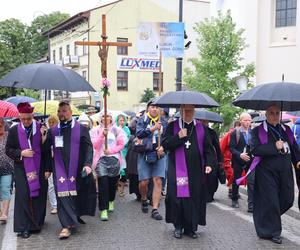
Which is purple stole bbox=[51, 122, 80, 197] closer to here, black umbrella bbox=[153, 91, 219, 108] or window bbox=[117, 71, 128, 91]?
black umbrella bbox=[153, 91, 219, 108]

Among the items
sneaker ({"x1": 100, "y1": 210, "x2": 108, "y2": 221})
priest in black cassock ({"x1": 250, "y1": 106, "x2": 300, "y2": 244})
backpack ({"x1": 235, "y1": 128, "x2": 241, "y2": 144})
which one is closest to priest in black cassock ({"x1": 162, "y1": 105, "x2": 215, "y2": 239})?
priest in black cassock ({"x1": 250, "y1": 106, "x2": 300, "y2": 244})

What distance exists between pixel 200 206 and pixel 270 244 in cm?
100

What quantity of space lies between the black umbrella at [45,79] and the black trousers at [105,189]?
169 cm

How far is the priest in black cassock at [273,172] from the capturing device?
6777mm

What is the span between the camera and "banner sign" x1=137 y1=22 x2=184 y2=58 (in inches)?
478

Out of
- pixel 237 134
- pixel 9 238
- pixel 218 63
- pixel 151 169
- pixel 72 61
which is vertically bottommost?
pixel 9 238

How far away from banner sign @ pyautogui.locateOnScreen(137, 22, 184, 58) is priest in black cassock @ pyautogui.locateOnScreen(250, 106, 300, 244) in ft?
18.0

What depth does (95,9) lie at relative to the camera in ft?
141

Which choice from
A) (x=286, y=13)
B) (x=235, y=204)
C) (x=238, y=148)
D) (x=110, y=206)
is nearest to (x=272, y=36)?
(x=286, y=13)

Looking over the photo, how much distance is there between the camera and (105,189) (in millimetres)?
8023

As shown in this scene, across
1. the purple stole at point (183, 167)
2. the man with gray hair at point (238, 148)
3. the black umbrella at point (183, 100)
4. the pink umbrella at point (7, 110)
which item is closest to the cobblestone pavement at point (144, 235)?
the purple stole at point (183, 167)

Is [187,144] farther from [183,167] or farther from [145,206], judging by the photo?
[145,206]

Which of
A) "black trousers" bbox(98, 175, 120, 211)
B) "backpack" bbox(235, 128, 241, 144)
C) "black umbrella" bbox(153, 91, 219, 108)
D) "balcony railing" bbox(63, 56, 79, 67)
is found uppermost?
"balcony railing" bbox(63, 56, 79, 67)

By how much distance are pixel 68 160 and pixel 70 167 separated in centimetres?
10
